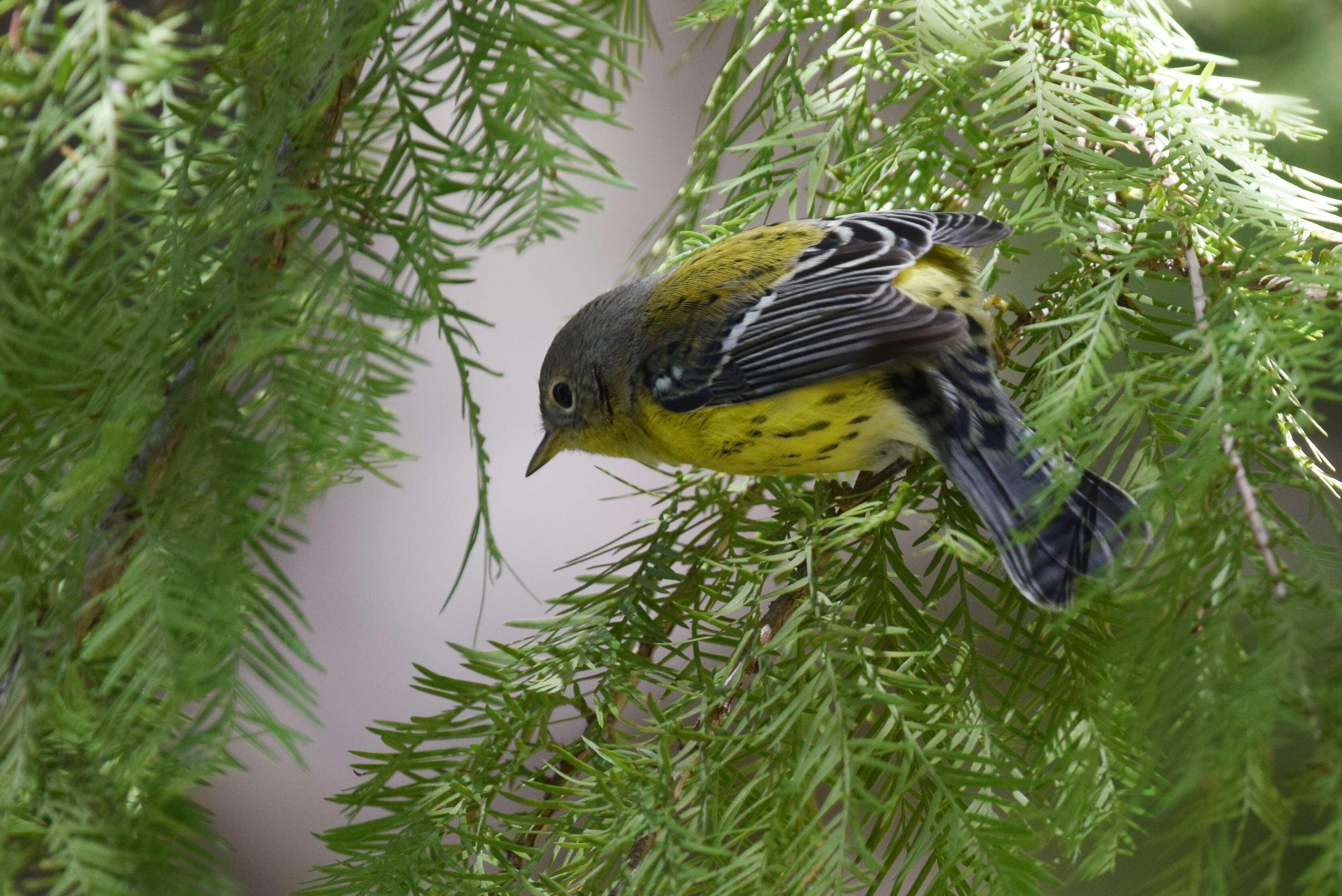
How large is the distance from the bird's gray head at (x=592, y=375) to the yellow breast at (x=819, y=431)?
23cm

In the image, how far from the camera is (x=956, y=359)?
82 centimetres

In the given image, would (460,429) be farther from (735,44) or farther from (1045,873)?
(1045,873)

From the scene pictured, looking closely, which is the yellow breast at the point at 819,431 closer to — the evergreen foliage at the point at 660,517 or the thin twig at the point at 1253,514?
the evergreen foliage at the point at 660,517

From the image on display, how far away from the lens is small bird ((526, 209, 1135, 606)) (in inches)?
28.5

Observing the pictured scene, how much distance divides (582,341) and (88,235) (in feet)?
1.66

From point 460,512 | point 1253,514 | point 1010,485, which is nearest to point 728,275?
point 1010,485

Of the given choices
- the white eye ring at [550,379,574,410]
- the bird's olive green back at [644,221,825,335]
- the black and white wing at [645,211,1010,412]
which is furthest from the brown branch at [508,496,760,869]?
the white eye ring at [550,379,574,410]

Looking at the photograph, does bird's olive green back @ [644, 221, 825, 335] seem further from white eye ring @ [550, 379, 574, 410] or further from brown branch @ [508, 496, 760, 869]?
brown branch @ [508, 496, 760, 869]

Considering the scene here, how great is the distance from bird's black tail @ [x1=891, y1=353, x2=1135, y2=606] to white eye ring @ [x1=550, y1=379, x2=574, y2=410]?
0.44 metres

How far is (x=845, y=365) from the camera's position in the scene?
0.85m

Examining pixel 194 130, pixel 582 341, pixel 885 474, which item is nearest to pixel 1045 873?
pixel 885 474

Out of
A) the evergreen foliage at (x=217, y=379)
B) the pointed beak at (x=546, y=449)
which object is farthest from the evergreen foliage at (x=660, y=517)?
the pointed beak at (x=546, y=449)

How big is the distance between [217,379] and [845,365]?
1.73ft

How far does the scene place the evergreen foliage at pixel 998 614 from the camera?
38cm
